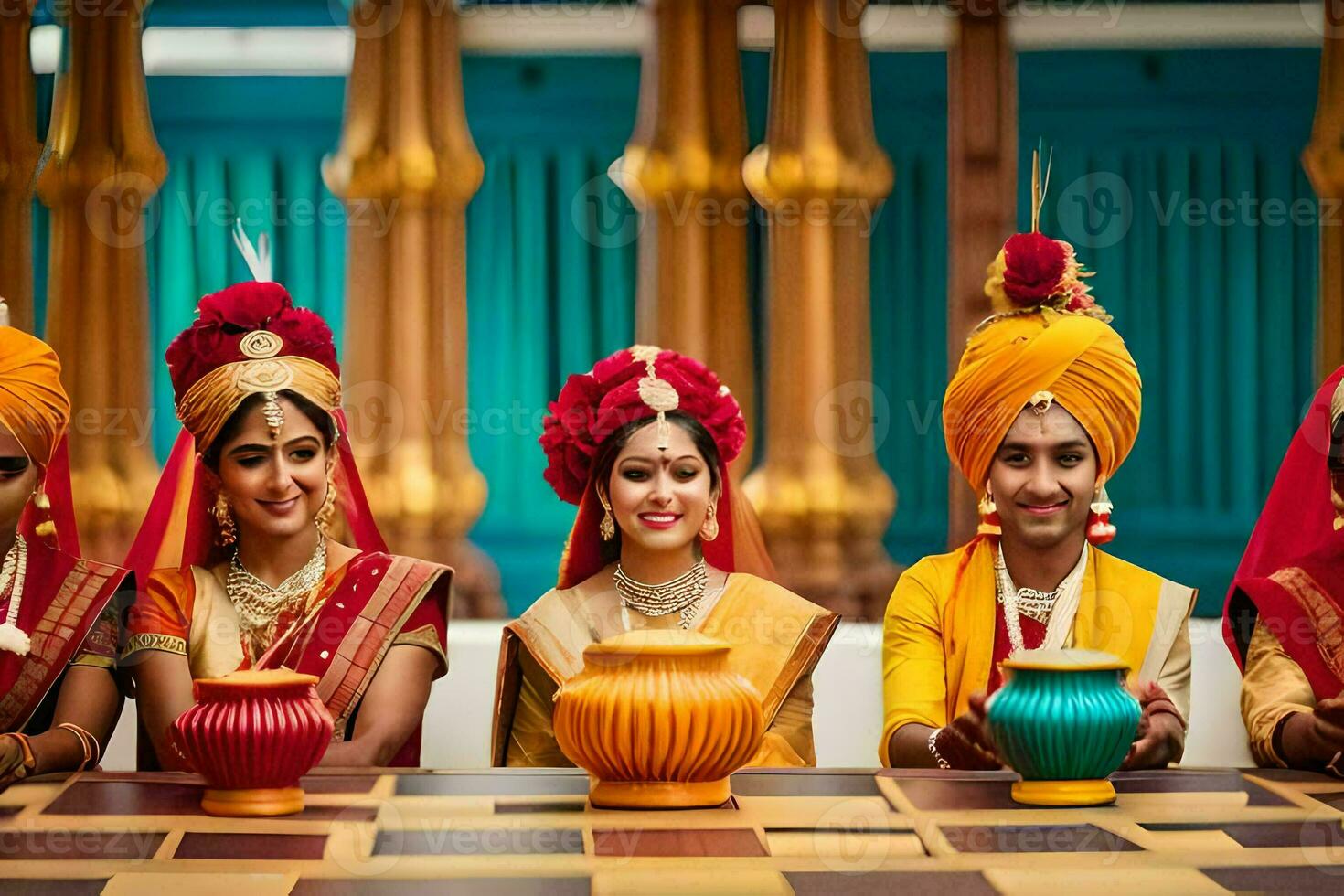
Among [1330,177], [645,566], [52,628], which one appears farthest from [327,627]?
[1330,177]

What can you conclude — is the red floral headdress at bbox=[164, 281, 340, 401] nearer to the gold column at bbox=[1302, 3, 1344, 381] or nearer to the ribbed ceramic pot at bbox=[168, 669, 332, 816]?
the ribbed ceramic pot at bbox=[168, 669, 332, 816]

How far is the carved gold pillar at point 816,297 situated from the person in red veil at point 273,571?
1386mm

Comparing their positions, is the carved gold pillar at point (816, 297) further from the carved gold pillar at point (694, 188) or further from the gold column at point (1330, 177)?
the gold column at point (1330, 177)

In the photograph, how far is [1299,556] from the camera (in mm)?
2975

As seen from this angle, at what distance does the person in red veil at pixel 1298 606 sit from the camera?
263cm

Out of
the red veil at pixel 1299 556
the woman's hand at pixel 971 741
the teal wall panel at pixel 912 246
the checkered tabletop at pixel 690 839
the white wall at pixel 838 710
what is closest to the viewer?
the checkered tabletop at pixel 690 839

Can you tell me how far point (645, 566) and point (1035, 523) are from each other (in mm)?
682

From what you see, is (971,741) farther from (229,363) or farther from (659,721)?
(229,363)

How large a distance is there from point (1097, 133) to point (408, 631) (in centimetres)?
247

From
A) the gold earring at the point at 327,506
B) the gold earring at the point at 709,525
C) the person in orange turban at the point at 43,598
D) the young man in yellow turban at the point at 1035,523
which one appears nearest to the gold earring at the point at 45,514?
the person in orange turban at the point at 43,598

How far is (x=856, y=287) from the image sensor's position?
4371mm

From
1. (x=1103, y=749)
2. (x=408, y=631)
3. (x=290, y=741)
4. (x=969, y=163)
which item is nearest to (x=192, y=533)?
(x=408, y=631)

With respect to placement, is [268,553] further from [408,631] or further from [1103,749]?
[1103,749]

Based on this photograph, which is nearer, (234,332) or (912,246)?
(234,332)
